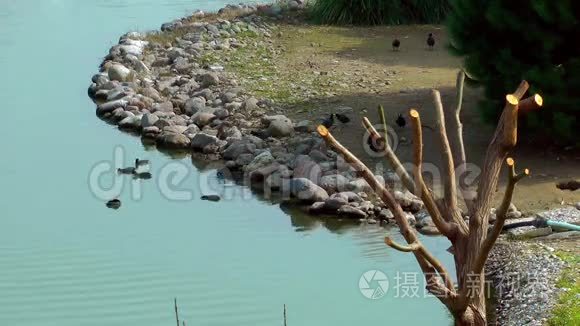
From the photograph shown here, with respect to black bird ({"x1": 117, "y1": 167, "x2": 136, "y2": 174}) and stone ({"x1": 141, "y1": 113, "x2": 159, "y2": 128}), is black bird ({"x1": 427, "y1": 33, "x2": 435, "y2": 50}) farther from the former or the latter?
black bird ({"x1": 117, "y1": 167, "x2": 136, "y2": 174})

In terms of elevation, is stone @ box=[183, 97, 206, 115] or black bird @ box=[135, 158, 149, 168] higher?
stone @ box=[183, 97, 206, 115]

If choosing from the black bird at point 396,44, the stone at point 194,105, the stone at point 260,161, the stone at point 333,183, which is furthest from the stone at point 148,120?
Answer: the black bird at point 396,44

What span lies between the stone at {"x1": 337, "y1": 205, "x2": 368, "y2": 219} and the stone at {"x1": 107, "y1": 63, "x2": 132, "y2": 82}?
7056mm

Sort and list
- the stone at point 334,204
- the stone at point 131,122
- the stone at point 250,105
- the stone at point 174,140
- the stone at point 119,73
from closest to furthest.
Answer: the stone at point 334,204
the stone at point 174,140
the stone at point 250,105
the stone at point 131,122
the stone at point 119,73

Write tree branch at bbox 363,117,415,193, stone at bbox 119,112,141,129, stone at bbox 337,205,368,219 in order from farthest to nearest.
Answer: stone at bbox 119,112,141,129 → stone at bbox 337,205,368,219 → tree branch at bbox 363,117,415,193

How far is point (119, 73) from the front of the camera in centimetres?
1673

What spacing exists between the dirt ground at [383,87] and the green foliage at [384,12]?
0.47m

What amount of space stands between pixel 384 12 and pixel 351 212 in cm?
1068

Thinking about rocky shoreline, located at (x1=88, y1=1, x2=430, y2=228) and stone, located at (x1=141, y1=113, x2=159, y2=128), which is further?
stone, located at (x1=141, y1=113, x2=159, y2=128)

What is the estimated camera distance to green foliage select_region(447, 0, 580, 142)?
1063 cm

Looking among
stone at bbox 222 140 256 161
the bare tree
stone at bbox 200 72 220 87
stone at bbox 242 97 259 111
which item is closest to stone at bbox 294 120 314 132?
stone at bbox 222 140 256 161

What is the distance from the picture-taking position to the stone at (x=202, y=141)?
1308cm

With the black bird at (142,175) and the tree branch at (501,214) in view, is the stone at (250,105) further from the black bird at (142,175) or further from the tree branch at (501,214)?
the tree branch at (501,214)

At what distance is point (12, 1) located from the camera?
26734mm
